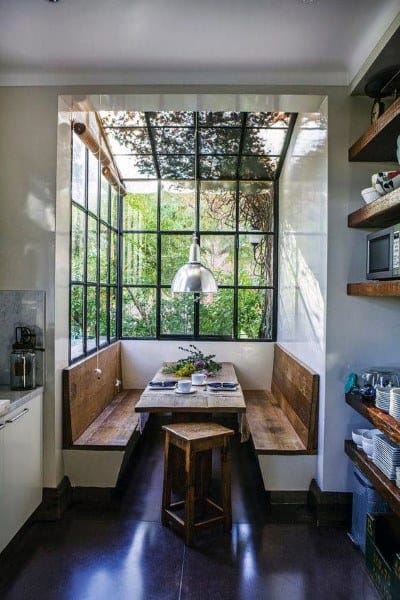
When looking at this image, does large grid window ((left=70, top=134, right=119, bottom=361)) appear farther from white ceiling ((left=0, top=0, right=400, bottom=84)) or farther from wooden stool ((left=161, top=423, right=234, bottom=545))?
wooden stool ((left=161, top=423, right=234, bottom=545))

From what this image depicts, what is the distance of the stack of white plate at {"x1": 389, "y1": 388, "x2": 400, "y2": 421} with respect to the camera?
2180mm

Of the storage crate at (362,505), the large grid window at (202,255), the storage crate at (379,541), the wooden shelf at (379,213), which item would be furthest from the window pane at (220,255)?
the storage crate at (379,541)

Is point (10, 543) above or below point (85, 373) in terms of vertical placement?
below

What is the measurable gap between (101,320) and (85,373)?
93 centimetres

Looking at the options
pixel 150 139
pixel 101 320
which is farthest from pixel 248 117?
pixel 101 320

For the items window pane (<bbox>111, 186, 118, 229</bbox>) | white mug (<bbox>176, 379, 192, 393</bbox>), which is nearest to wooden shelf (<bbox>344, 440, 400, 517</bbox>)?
white mug (<bbox>176, 379, 192, 393</bbox>)

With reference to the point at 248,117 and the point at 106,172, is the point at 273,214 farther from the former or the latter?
the point at 106,172

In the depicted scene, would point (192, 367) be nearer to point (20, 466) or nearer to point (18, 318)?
point (18, 318)

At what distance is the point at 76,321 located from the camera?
3.53 m

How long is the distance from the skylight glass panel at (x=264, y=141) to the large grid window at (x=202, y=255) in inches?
18.7

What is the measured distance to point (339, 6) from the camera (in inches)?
85.0

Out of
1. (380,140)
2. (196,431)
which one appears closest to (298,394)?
(196,431)

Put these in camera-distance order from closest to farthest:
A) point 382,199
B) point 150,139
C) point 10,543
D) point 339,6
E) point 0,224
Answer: point 339,6, point 382,199, point 10,543, point 0,224, point 150,139

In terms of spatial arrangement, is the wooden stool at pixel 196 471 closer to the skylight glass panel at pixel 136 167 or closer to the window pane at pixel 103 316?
the window pane at pixel 103 316
